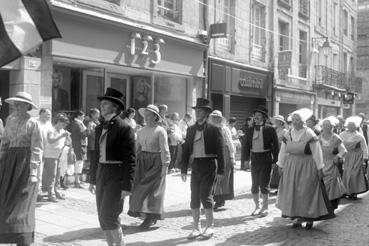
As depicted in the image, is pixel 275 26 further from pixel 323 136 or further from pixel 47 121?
pixel 47 121

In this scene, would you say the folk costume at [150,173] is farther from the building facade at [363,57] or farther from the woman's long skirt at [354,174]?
the building facade at [363,57]

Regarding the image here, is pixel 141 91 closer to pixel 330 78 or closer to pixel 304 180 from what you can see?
pixel 304 180

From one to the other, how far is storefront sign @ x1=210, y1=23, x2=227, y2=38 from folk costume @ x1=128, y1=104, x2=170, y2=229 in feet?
29.2

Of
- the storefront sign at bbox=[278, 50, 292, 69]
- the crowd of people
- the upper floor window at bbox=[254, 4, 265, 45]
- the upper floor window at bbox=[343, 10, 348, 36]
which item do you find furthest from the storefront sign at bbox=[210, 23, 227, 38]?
the upper floor window at bbox=[343, 10, 348, 36]

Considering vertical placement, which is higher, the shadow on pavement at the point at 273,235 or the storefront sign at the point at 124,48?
the storefront sign at the point at 124,48

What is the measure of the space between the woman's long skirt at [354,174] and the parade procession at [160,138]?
0.03 meters

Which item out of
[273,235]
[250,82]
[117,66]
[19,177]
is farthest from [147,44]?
[19,177]

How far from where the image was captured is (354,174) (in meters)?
9.88

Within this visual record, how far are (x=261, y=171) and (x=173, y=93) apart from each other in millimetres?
7890

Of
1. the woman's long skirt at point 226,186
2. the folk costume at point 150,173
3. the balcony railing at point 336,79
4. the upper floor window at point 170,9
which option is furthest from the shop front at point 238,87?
the folk costume at point 150,173

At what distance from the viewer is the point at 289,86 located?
21625mm

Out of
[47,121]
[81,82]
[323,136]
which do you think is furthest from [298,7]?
[47,121]

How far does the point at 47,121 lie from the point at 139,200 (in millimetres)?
2900

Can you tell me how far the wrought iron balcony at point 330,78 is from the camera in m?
24.8
